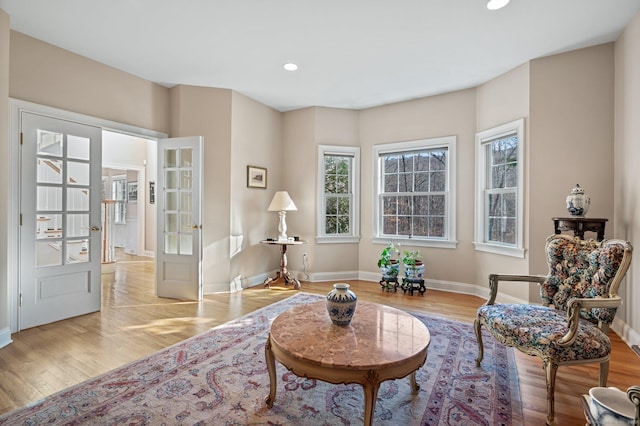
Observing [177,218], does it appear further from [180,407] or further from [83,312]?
[180,407]

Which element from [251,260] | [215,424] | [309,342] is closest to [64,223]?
[251,260]

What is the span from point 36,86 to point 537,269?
222 inches

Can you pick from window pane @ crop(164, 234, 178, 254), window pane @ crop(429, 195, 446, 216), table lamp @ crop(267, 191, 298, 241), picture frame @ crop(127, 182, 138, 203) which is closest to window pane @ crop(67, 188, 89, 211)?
window pane @ crop(164, 234, 178, 254)

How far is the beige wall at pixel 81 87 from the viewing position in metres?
3.04

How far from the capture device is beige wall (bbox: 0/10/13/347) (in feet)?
8.73

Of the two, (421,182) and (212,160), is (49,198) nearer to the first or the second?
(212,160)

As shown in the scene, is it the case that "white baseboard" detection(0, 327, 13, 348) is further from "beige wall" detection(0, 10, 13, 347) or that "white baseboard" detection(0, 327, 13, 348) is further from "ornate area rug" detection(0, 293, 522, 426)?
"ornate area rug" detection(0, 293, 522, 426)

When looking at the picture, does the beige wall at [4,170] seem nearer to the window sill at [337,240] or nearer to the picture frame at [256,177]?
the picture frame at [256,177]

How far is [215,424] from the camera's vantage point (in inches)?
67.2

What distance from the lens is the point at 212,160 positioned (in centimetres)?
439

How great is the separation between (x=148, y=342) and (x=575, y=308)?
10.4 ft

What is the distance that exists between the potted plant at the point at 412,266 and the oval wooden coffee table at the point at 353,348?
2.41m

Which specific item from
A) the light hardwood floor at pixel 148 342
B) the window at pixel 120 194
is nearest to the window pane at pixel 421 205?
the light hardwood floor at pixel 148 342

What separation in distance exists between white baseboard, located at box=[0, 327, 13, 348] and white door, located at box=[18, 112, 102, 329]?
32 cm
